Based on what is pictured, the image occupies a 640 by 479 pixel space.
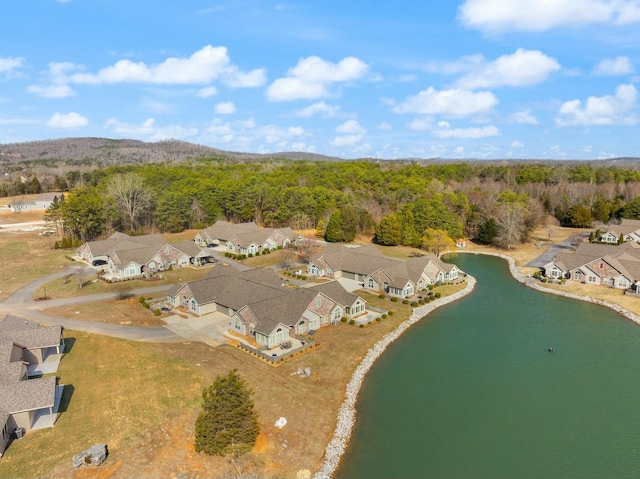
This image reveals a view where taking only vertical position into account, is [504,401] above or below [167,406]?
below

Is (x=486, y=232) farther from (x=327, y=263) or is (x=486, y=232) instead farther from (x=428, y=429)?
(x=428, y=429)

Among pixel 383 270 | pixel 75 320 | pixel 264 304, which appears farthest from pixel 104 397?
pixel 383 270

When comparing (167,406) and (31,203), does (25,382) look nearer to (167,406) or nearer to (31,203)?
(167,406)

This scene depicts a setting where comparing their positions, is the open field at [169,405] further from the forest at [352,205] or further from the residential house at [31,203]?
the residential house at [31,203]

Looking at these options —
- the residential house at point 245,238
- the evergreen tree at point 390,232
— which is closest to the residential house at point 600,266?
the evergreen tree at point 390,232

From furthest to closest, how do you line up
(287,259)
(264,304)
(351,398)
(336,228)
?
1. (336,228)
2. (287,259)
3. (264,304)
4. (351,398)

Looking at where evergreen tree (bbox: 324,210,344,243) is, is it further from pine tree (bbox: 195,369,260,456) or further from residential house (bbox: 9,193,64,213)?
residential house (bbox: 9,193,64,213)

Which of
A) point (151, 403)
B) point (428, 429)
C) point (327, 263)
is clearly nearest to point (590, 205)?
point (327, 263)
